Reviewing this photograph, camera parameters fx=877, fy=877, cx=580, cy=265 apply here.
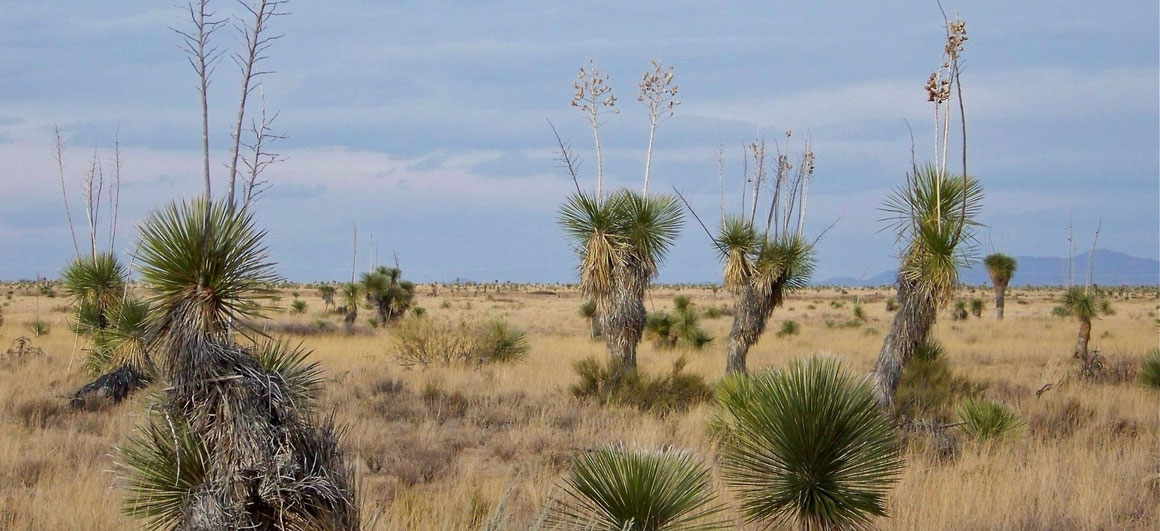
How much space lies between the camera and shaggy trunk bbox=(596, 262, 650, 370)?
14898 millimetres

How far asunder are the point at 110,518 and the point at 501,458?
418cm

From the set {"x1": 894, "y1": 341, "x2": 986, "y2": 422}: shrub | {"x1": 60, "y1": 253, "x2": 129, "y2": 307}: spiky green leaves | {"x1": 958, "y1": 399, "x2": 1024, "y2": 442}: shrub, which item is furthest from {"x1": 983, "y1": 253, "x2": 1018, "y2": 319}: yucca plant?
{"x1": 60, "y1": 253, "x2": 129, "y2": 307}: spiky green leaves

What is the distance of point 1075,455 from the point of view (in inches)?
375

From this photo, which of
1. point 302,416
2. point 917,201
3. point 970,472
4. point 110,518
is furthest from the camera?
point 917,201

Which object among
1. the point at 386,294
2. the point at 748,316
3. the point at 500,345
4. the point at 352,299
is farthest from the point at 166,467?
the point at 352,299

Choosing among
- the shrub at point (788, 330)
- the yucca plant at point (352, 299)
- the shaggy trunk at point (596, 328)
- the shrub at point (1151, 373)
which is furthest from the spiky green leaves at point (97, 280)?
the shrub at point (788, 330)

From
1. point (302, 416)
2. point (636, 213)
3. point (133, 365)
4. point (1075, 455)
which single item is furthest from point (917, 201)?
point (133, 365)

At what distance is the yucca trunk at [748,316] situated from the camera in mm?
15516

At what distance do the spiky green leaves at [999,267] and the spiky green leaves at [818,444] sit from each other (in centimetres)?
4121

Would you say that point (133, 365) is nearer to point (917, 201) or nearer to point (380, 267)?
point (917, 201)

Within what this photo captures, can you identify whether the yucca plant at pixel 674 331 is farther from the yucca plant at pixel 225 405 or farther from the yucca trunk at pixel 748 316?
the yucca plant at pixel 225 405

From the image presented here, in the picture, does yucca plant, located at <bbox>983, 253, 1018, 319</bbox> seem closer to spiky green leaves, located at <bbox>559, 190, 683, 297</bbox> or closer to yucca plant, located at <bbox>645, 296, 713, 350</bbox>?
yucca plant, located at <bbox>645, 296, 713, 350</bbox>

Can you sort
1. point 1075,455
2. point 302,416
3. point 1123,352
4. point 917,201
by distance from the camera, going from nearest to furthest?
point 302,416, point 1075,455, point 917,201, point 1123,352

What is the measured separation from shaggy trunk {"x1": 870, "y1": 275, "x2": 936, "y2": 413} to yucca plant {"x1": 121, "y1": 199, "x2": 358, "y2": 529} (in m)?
8.98
